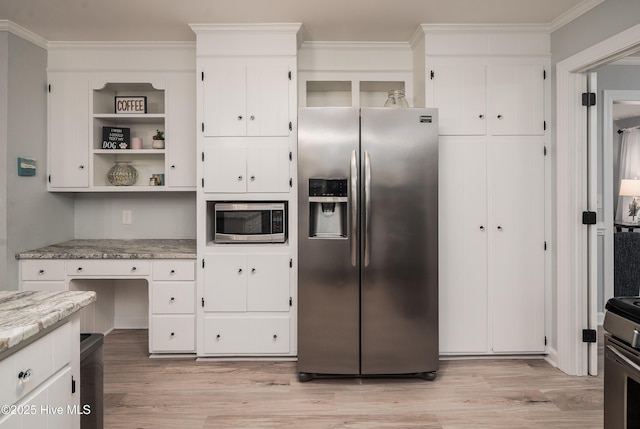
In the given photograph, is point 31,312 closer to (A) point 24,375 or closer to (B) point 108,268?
(A) point 24,375

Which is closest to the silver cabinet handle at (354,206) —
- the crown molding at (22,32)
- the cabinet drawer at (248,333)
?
the cabinet drawer at (248,333)

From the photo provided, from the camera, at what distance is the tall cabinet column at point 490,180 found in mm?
3062

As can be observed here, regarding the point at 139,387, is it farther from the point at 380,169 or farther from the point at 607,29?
the point at 607,29

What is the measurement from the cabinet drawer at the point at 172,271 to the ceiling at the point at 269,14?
1744 millimetres

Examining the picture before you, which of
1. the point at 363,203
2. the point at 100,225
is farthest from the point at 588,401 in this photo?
the point at 100,225

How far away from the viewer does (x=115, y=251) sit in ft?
10.4

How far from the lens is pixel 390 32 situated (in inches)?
126

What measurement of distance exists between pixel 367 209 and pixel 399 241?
305 mm

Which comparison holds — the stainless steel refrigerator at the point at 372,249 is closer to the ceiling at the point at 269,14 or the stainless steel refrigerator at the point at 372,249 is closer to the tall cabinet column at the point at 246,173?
the tall cabinet column at the point at 246,173

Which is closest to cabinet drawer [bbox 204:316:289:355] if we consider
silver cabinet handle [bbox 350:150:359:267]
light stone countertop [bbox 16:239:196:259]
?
light stone countertop [bbox 16:239:196:259]

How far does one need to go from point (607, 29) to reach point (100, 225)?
→ 410 cm

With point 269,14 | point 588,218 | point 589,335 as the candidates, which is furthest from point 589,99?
point 269,14

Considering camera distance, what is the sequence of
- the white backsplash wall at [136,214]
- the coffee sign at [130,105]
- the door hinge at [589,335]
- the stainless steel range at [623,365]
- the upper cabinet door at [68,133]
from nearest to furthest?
the stainless steel range at [623,365], the door hinge at [589,335], the upper cabinet door at [68,133], the coffee sign at [130,105], the white backsplash wall at [136,214]

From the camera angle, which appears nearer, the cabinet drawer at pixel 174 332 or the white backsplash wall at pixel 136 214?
the cabinet drawer at pixel 174 332
